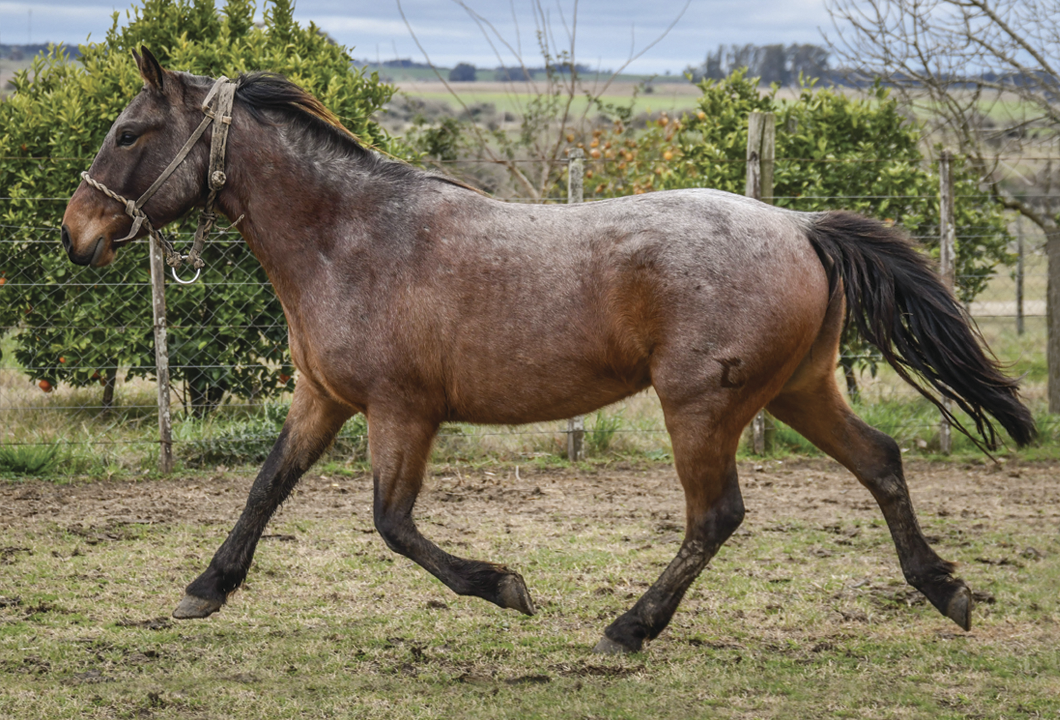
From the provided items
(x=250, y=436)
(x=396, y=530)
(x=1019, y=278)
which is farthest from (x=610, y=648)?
(x=1019, y=278)

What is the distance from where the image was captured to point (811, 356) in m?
4.02

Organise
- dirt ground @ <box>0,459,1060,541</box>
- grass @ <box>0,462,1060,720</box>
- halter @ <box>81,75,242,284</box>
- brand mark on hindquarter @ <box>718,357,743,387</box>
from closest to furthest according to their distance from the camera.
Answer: grass @ <box>0,462,1060,720</box> → brand mark on hindquarter @ <box>718,357,743,387</box> → halter @ <box>81,75,242,284</box> → dirt ground @ <box>0,459,1060,541</box>

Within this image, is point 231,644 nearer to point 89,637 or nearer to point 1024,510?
point 89,637

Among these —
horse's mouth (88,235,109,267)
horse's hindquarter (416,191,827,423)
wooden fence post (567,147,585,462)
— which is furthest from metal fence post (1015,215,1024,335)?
horse's mouth (88,235,109,267)

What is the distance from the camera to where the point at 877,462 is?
4.11 metres

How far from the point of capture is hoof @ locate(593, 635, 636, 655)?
12.7ft

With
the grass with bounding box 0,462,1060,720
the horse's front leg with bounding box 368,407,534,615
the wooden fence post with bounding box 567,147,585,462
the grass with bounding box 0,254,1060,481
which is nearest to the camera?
the grass with bounding box 0,462,1060,720

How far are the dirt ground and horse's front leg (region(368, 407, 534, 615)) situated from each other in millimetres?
1708

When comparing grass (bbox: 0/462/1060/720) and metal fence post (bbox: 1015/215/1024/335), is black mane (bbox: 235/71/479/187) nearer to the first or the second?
grass (bbox: 0/462/1060/720)

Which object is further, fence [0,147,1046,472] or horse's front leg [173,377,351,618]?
fence [0,147,1046,472]

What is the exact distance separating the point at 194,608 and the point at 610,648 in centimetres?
166

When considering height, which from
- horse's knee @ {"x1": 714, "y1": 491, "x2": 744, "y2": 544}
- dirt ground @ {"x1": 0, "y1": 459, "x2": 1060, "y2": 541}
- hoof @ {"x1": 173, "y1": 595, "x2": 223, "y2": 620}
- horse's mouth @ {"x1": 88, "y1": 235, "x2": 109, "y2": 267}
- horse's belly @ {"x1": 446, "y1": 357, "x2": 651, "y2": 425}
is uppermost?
horse's mouth @ {"x1": 88, "y1": 235, "x2": 109, "y2": 267}

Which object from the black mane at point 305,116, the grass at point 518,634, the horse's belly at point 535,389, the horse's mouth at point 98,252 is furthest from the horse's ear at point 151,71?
the grass at point 518,634

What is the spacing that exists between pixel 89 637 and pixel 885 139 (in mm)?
7053
